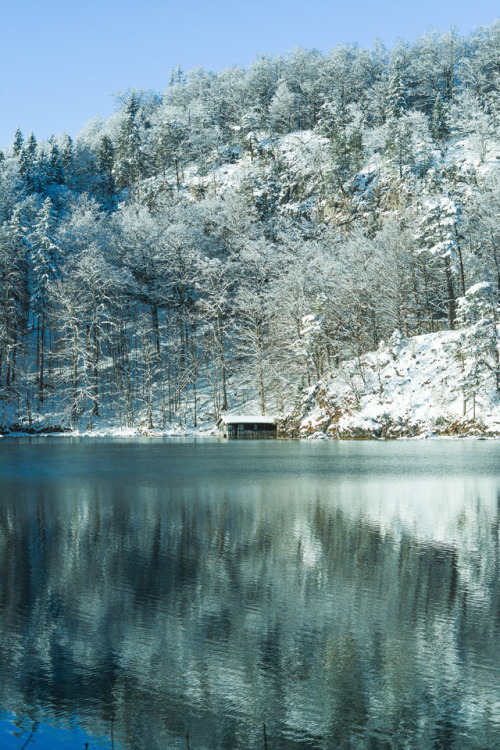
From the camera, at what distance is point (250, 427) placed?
63.3 m

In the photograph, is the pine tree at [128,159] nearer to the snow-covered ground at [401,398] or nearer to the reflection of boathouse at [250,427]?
the reflection of boathouse at [250,427]

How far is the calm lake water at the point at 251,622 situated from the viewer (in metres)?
6.81

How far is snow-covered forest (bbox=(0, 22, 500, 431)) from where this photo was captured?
227 ft

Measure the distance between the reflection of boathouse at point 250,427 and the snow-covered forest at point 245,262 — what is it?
2493 mm

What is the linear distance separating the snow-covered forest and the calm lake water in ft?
134

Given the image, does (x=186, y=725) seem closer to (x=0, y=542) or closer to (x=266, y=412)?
(x=0, y=542)

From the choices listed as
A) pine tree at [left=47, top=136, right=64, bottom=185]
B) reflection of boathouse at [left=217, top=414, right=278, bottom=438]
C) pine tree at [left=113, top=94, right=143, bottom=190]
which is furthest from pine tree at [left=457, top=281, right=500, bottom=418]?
pine tree at [left=47, top=136, right=64, bottom=185]

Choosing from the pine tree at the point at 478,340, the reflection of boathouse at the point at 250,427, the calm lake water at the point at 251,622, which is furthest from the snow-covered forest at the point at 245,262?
the calm lake water at the point at 251,622

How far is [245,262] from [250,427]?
93.1 feet

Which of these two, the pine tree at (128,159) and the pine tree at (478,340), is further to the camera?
the pine tree at (128,159)

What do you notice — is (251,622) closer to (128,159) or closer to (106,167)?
(128,159)

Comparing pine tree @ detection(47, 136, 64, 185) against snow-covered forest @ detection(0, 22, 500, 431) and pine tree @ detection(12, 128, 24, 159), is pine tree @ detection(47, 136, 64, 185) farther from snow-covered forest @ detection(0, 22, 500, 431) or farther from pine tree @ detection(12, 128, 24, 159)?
pine tree @ detection(12, 128, 24, 159)

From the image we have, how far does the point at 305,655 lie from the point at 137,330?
77192 millimetres

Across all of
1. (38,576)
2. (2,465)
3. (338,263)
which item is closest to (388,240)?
(338,263)
